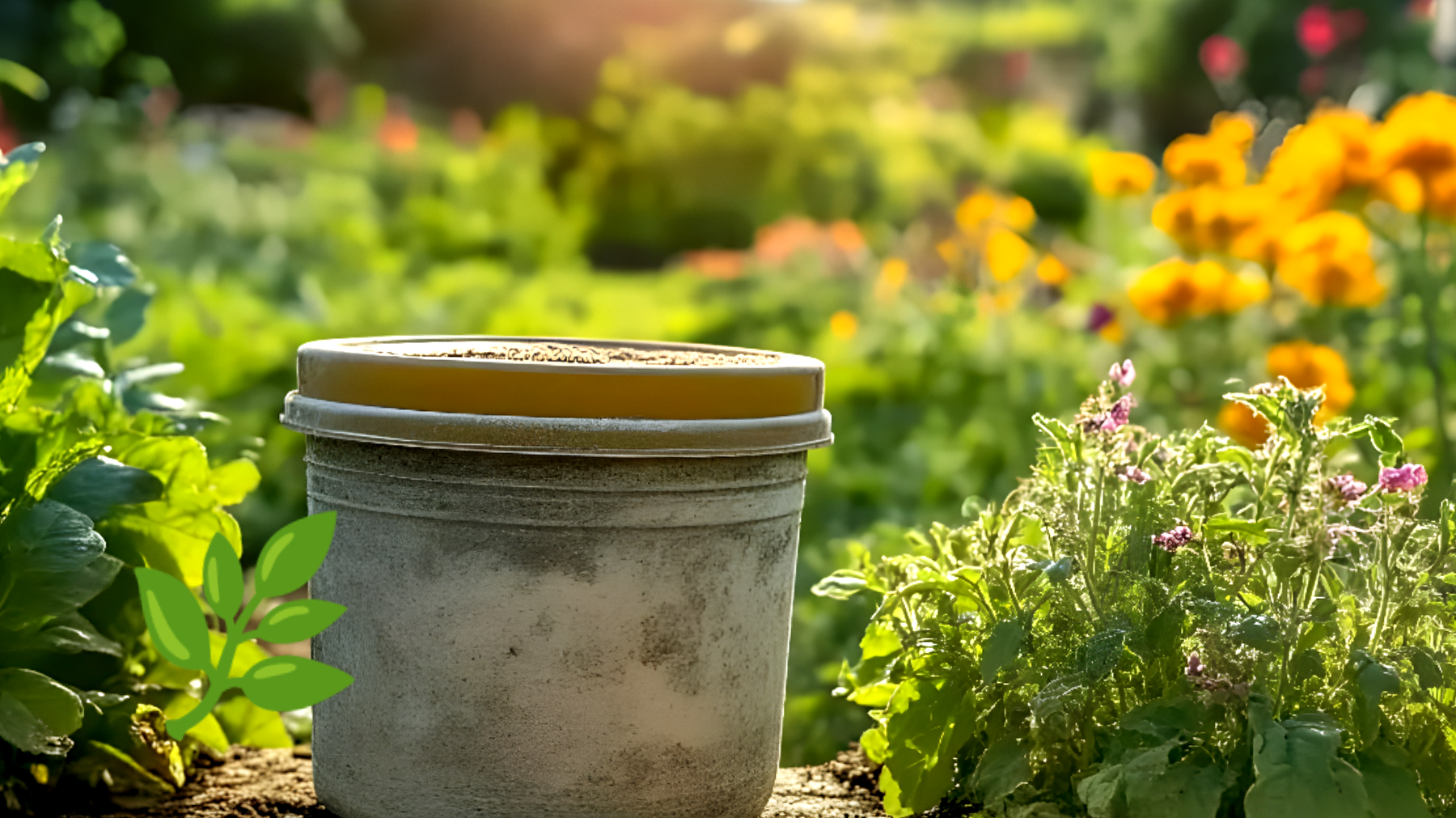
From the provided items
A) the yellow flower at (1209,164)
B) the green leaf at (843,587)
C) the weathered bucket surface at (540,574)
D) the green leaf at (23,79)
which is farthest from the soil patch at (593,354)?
the yellow flower at (1209,164)

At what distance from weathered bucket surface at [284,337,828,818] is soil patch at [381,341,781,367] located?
0.24m

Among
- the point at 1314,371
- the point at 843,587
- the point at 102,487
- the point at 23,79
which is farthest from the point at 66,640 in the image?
the point at 1314,371

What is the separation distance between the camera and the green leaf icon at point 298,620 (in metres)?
1.97

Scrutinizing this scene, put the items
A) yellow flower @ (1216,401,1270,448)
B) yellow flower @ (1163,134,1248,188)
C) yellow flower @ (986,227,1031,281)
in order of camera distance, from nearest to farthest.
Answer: yellow flower @ (1216,401,1270,448) → yellow flower @ (1163,134,1248,188) → yellow flower @ (986,227,1031,281)

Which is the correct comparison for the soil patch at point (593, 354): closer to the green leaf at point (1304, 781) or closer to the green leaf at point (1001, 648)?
the green leaf at point (1001, 648)

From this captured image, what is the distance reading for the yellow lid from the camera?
6.63 ft

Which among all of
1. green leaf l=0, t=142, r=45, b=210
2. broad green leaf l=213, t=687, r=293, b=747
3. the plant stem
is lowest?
broad green leaf l=213, t=687, r=293, b=747

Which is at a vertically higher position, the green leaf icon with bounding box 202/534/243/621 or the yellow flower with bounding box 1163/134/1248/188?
the yellow flower with bounding box 1163/134/1248/188

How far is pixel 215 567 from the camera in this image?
202 centimetres

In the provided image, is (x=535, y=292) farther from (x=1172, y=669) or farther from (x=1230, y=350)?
(x=1172, y=669)

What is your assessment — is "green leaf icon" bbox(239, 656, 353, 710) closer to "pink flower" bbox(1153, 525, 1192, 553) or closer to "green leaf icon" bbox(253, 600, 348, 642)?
"green leaf icon" bbox(253, 600, 348, 642)

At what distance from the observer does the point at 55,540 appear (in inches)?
82.4

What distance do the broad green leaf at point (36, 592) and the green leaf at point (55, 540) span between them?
0.05 ft

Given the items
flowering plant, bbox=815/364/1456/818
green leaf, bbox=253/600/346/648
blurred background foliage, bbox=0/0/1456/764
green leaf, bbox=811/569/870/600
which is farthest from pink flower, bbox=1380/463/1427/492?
green leaf, bbox=253/600/346/648
